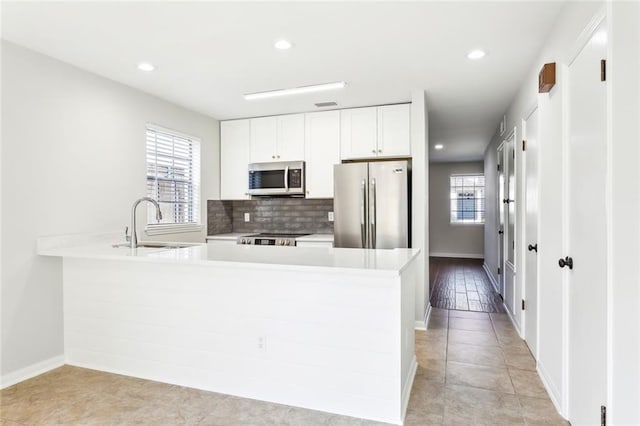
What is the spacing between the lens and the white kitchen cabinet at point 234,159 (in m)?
4.81

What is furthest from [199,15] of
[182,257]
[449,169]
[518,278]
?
[449,169]

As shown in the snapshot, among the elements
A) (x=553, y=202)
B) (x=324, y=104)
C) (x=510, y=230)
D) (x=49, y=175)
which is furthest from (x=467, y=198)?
(x=49, y=175)

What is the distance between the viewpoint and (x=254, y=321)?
7.71 feet

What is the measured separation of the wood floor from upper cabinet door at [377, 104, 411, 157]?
2.05 meters

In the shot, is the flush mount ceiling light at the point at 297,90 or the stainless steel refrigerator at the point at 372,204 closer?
the flush mount ceiling light at the point at 297,90

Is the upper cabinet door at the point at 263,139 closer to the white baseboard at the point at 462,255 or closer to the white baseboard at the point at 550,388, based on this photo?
the white baseboard at the point at 550,388

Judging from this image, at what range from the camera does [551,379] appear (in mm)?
2391

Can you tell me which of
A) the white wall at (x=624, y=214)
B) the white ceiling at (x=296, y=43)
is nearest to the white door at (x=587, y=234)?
the white wall at (x=624, y=214)

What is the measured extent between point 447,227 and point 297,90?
7.01 m

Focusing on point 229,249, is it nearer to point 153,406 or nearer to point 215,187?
point 153,406

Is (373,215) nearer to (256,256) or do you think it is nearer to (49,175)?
(256,256)

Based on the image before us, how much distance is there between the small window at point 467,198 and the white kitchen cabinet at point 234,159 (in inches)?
248

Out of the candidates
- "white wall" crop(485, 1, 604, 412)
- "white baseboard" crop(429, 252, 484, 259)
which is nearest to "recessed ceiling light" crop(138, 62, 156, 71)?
"white wall" crop(485, 1, 604, 412)

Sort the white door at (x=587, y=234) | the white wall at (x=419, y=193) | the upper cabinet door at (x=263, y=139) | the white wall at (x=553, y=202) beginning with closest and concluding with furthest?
the white door at (x=587, y=234) < the white wall at (x=553, y=202) < the white wall at (x=419, y=193) < the upper cabinet door at (x=263, y=139)
